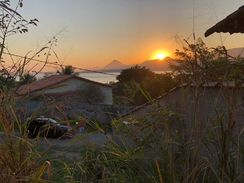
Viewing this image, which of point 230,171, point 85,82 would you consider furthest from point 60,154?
point 85,82

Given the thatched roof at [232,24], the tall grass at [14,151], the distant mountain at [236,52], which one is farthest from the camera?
the thatched roof at [232,24]

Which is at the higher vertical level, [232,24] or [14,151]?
[232,24]

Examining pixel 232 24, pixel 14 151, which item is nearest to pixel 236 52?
pixel 14 151

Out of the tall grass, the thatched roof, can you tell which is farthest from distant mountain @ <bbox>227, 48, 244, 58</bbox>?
the thatched roof

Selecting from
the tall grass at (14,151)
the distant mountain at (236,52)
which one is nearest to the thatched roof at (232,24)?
the distant mountain at (236,52)

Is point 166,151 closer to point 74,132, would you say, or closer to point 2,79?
point 74,132

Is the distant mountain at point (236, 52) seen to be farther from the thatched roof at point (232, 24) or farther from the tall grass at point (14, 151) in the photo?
the thatched roof at point (232, 24)

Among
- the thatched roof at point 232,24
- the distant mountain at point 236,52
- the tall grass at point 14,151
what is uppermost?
the thatched roof at point 232,24

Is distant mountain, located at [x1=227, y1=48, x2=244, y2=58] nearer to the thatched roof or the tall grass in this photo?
the tall grass

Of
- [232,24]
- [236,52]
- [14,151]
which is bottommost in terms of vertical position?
[14,151]

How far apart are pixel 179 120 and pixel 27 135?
0.74 meters

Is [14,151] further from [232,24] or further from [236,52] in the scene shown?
[232,24]

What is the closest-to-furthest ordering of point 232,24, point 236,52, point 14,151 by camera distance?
point 14,151
point 236,52
point 232,24

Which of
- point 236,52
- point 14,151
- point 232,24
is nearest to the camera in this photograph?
point 14,151
